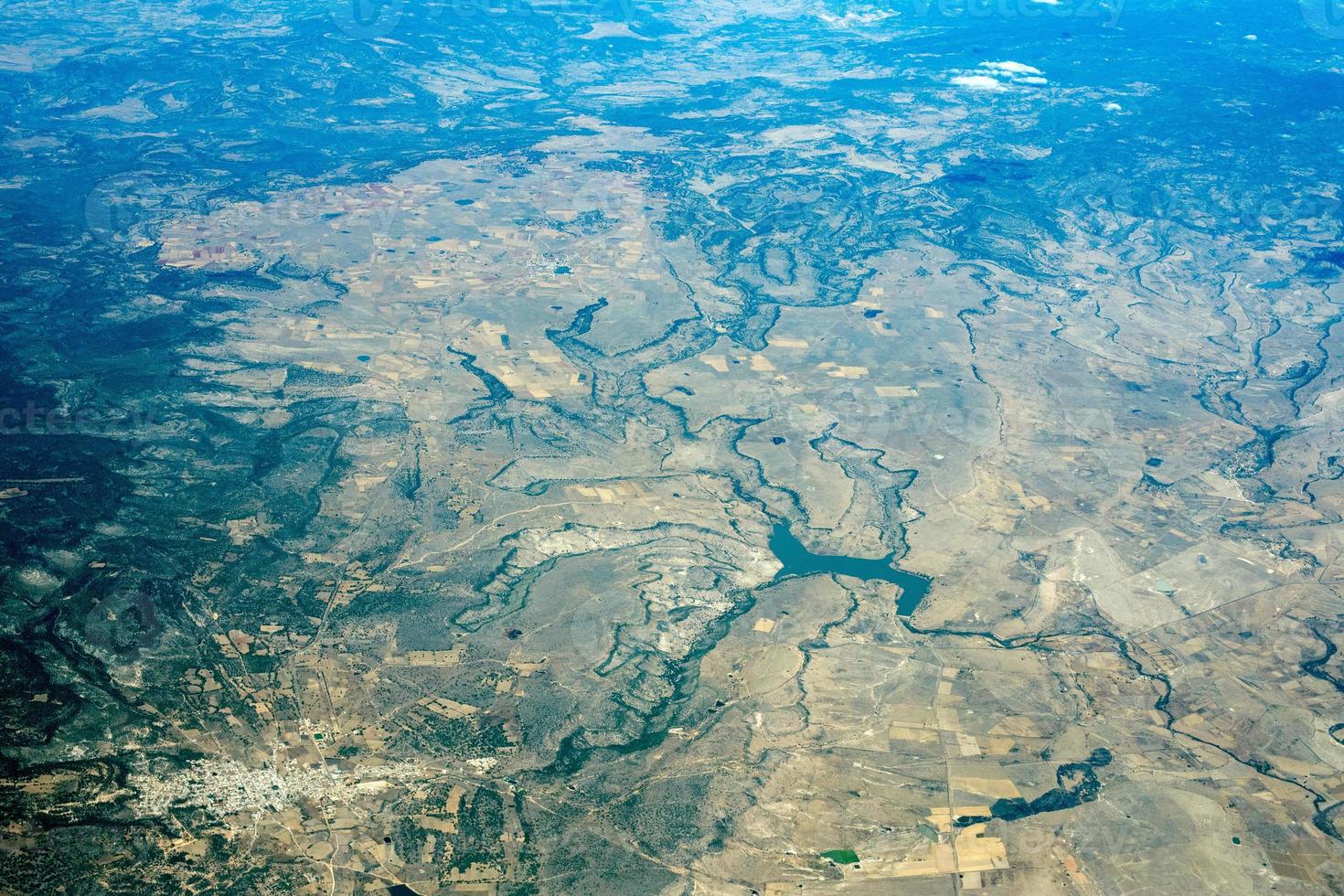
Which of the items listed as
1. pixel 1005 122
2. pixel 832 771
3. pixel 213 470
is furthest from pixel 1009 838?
pixel 1005 122

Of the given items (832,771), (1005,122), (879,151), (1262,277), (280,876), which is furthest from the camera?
(1005,122)

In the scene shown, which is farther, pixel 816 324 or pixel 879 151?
pixel 879 151

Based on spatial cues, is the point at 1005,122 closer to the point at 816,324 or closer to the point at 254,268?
the point at 816,324

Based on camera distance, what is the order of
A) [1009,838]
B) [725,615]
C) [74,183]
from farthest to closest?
[74,183], [725,615], [1009,838]

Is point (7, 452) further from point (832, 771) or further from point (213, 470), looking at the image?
point (832, 771)

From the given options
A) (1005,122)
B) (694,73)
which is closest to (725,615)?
(1005,122)

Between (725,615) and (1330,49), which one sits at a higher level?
(1330,49)
